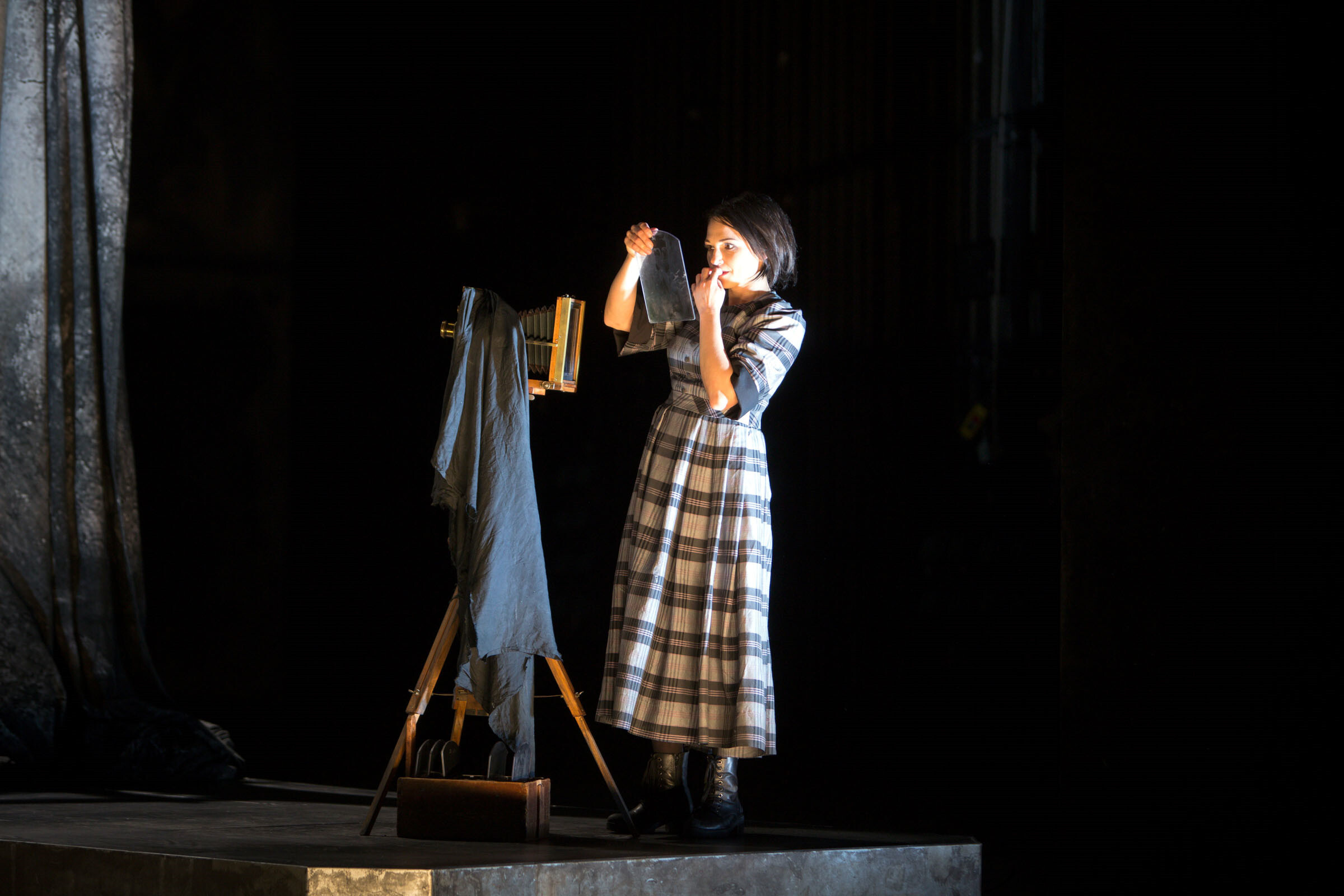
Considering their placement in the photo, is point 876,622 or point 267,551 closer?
point 876,622

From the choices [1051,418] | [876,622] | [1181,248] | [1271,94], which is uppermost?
[1271,94]

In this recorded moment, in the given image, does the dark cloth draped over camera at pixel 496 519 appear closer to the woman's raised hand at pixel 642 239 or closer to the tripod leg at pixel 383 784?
the tripod leg at pixel 383 784

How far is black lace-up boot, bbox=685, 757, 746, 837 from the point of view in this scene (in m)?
2.11

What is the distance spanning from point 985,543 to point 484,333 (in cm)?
116

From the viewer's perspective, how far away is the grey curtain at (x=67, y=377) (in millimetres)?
3865

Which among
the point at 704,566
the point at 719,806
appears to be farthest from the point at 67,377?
the point at 719,806

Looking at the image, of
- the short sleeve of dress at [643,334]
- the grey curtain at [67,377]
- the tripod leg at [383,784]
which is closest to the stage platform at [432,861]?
the tripod leg at [383,784]

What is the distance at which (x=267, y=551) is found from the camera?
468 centimetres

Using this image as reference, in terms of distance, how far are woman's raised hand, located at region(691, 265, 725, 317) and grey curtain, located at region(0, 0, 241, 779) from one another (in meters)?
2.29

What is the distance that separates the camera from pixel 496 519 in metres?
2.05

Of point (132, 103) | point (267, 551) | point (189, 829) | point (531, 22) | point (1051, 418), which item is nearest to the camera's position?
point (189, 829)

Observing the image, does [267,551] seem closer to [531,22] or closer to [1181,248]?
[531,22]

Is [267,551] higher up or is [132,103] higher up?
[132,103]

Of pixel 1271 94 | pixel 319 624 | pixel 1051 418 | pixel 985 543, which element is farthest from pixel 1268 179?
pixel 319 624
